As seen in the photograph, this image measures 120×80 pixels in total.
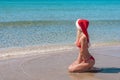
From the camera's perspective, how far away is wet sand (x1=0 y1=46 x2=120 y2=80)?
9.27 metres

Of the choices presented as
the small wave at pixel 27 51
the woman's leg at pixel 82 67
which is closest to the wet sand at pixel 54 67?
the woman's leg at pixel 82 67

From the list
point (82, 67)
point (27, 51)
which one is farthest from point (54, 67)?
point (27, 51)

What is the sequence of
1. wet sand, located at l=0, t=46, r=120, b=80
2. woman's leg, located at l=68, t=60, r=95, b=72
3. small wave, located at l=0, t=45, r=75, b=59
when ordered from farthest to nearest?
small wave, located at l=0, t=45, r=75, b=59 < woman's leg, located at l=68, t=60, r=95, b=72 < wet sand, located at l=0, t=46, r=120, b=80

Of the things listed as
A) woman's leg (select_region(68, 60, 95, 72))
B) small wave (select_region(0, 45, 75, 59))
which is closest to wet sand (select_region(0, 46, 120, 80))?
woman's leg (select_region(68, 60, 95, 72))

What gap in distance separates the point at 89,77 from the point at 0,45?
6.79m

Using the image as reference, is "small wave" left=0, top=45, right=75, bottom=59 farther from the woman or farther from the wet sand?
the woman

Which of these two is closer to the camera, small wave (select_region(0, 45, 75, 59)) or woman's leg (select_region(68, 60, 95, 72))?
woman's leg (select_region(68, 60, 95, 72))

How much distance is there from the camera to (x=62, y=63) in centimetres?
1092

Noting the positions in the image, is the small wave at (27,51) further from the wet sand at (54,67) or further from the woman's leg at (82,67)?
the woman's leg at (82,67)

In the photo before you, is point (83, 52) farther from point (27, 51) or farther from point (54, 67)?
point (27, 51)

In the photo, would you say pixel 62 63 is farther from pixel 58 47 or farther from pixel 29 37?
pixel 29 37

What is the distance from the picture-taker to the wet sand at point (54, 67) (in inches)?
365

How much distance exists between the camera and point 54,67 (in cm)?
1038

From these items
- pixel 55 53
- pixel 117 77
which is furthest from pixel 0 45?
pixel 117 77
